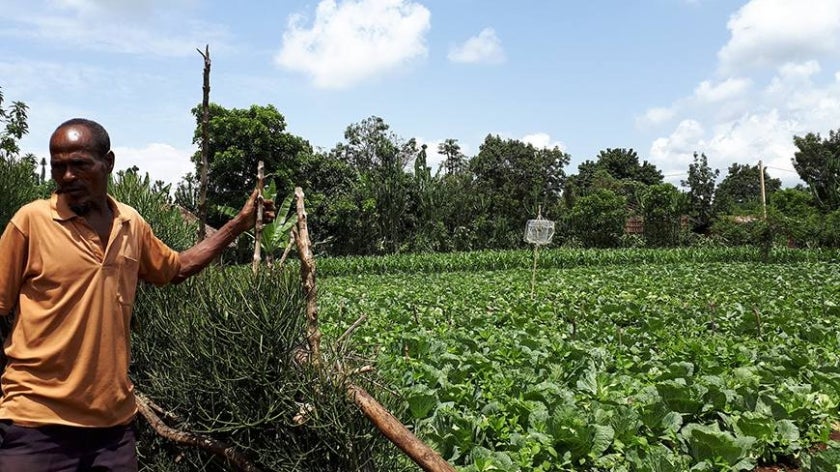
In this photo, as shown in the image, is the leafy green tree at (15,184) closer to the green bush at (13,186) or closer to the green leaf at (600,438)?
the green bush at (13,186)

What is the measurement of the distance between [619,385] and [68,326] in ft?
13.1

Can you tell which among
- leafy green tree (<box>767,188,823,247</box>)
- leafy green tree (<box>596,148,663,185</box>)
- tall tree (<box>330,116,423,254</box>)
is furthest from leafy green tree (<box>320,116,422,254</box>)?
leafy green tree (<box>596,148,663,185</box>)

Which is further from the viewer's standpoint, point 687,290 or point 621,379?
point 687,290

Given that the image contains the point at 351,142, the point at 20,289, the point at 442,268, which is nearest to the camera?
the point at 20,289

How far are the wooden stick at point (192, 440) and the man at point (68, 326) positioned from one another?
55cm

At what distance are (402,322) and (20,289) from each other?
712 centimetres

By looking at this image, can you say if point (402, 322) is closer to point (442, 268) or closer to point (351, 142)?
point (442, 268)

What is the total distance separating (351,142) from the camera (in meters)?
39.4

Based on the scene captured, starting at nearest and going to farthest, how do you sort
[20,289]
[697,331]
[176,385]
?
1. [20,289]
2. [176,385]
3. [697,331]

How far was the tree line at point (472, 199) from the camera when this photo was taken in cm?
2648

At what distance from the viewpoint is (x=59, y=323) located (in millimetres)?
2043

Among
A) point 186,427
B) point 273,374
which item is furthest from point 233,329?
point 186,427

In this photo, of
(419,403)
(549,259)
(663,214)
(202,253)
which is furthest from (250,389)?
(663,214)

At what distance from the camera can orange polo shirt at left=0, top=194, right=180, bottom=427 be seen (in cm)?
201
